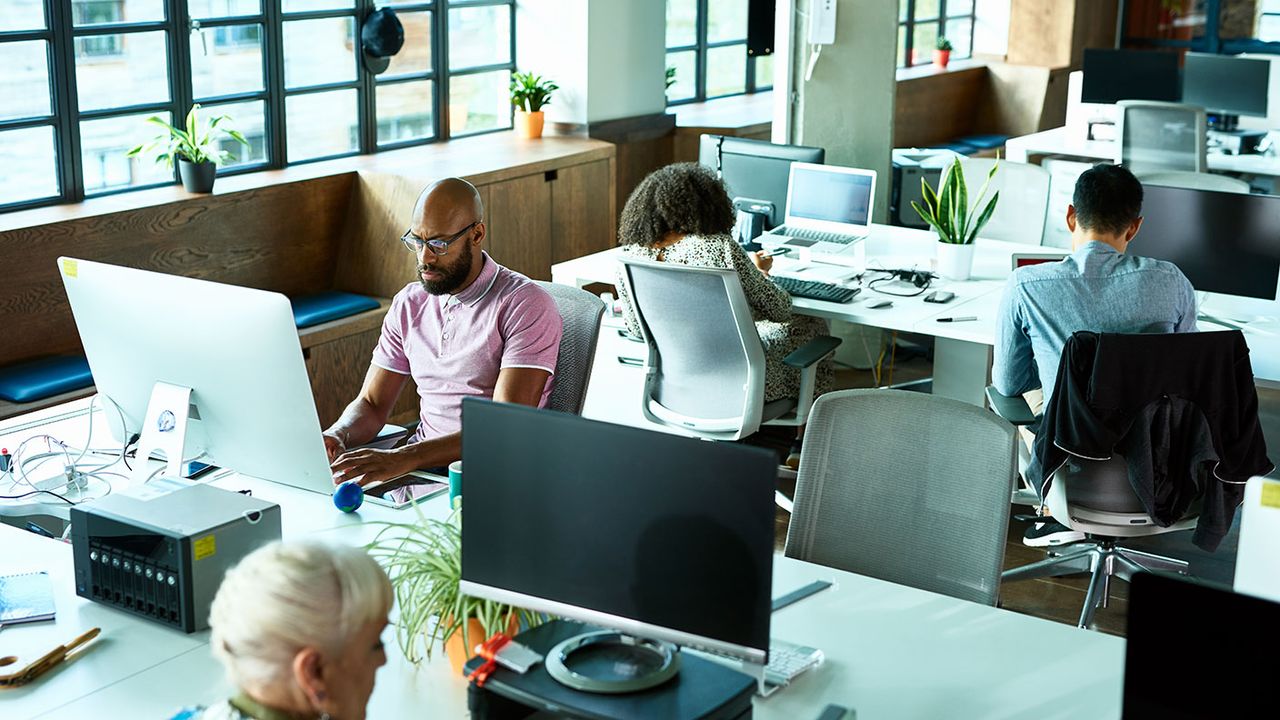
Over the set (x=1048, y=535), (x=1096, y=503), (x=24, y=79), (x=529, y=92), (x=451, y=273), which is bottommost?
(x=1048, y=535)

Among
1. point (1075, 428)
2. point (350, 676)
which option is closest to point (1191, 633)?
point (350, 676)

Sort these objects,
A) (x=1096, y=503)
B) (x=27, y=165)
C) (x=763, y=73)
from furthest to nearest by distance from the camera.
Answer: (x=763, y=73) < (x=27, y=165) < (x=1096, y=503)

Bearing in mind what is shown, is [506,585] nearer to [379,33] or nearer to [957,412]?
[957,412]

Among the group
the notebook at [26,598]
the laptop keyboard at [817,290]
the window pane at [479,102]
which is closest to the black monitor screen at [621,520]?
the notebook at [26,598]

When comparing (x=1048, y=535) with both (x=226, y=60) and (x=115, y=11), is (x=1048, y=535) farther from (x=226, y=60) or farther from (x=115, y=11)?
(x=115, y=11)

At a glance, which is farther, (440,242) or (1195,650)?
(440,242)

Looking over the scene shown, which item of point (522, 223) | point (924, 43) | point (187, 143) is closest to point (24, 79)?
point (187, 143)

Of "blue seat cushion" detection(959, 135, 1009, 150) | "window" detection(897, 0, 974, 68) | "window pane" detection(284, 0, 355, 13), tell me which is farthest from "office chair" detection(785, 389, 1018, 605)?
"window" detection(897, 0, 974, 68)

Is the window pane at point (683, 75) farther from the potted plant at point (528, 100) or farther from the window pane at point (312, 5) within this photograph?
the window pane at point (312, 5)

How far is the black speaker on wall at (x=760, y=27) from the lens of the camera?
766 centimetres

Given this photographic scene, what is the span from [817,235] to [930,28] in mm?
6097

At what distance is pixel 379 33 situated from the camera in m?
6.22

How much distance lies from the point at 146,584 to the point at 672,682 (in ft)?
3.31

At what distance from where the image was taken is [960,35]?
11.2m
